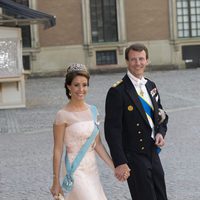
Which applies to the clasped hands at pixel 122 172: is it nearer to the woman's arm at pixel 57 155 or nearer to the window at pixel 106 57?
the woman's arm at pixel 57 155

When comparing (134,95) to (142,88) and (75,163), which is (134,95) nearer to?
(142,88)

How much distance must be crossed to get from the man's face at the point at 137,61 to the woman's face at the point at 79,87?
1.48 feet

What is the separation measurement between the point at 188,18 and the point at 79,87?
93.1ft

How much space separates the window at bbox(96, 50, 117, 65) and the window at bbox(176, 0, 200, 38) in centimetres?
352

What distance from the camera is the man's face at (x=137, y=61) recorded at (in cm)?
486

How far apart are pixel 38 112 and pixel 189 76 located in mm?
11688

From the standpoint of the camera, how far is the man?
4.90 metres

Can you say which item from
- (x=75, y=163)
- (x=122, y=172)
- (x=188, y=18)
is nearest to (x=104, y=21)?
(x=188, y=18)

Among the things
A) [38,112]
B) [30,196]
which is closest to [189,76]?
[38,112]

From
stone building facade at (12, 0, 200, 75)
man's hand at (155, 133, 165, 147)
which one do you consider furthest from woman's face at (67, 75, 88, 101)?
stone building facade at (12, 0, 200, 75)

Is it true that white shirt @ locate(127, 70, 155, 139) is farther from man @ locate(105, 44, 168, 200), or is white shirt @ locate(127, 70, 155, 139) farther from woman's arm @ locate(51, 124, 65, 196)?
woman's arm @ locate(51, 124, 65, 196)

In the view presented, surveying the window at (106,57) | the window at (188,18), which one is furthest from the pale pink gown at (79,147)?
the window at (188,18)

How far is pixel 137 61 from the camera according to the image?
486cm

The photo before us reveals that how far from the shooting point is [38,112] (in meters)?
16.2
